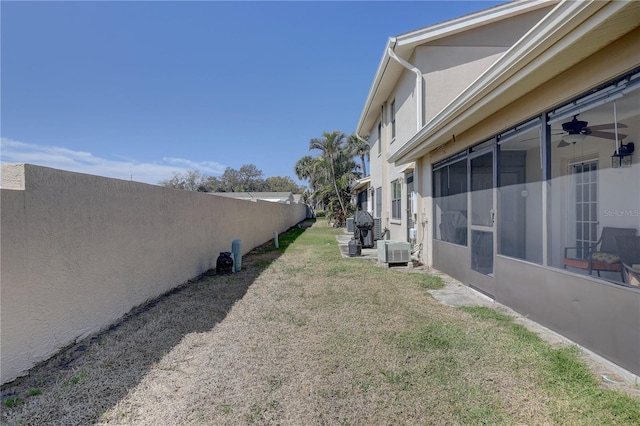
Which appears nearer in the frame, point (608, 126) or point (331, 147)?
point (608, 126)

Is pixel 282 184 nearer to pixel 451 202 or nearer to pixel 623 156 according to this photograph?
pixel 451 202

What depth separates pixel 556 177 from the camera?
3904mm

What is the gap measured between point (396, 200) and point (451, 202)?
5.12m

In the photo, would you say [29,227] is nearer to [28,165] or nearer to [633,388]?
[28,165]

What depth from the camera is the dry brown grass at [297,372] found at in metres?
2.39

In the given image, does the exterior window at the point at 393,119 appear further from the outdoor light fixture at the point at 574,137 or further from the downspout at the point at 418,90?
the outdoor light fixture at the point at 574,137

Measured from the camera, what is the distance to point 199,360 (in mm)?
3303

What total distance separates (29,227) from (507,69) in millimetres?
5362

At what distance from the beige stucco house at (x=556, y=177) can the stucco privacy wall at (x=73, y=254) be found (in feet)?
17.1

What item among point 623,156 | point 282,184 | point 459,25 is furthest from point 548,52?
point 282,184

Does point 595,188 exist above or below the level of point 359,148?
below

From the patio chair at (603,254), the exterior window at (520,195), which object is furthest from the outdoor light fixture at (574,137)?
the patio chair at (603,254)

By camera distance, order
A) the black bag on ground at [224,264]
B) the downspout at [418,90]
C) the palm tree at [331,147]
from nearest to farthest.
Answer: the black bag on ground at [224,264], the downspout at [418,90], the palm tree at [331,147]

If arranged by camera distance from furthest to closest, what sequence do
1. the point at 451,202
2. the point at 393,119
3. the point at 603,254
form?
the point at 393,119 → the point at 451,202 → the point at 603,254
